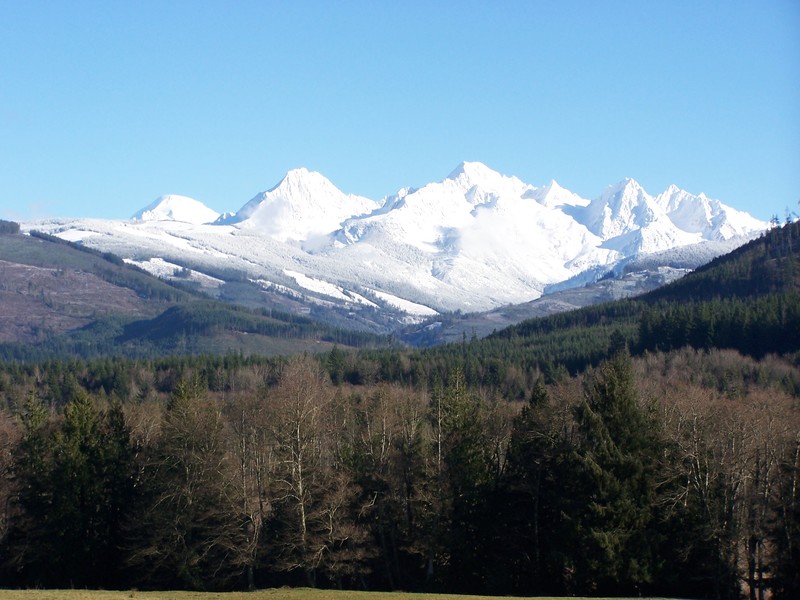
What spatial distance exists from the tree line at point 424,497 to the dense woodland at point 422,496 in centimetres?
13

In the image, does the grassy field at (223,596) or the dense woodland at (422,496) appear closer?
the grassy field at (223,596)

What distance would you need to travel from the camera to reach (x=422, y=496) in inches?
2421

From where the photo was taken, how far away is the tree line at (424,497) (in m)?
55.4

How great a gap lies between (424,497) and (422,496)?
0.15m

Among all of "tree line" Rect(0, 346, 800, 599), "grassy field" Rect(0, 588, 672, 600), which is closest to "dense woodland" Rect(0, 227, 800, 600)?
"tree line" Rect(0, 346, 800, 599)

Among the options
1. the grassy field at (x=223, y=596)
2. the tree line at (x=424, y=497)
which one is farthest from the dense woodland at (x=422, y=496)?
the grassy field at (x=223, y=596)

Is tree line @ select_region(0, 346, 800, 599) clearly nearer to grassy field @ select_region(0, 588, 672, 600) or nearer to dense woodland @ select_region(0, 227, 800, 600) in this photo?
dense woodland @ select_region(0, 227, 800, 600)

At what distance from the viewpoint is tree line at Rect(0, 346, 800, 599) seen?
55406 mm

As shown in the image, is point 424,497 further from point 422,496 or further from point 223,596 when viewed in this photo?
point 223,596

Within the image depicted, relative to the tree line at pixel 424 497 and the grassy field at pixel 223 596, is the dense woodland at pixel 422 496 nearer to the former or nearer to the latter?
→ the tree line at pixel 424 497

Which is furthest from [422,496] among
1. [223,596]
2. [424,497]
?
[223,596]

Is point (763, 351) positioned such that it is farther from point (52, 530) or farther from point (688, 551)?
point (52, 530)

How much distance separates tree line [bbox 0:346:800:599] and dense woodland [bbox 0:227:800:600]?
5.2 inches

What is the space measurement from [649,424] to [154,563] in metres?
32.0
